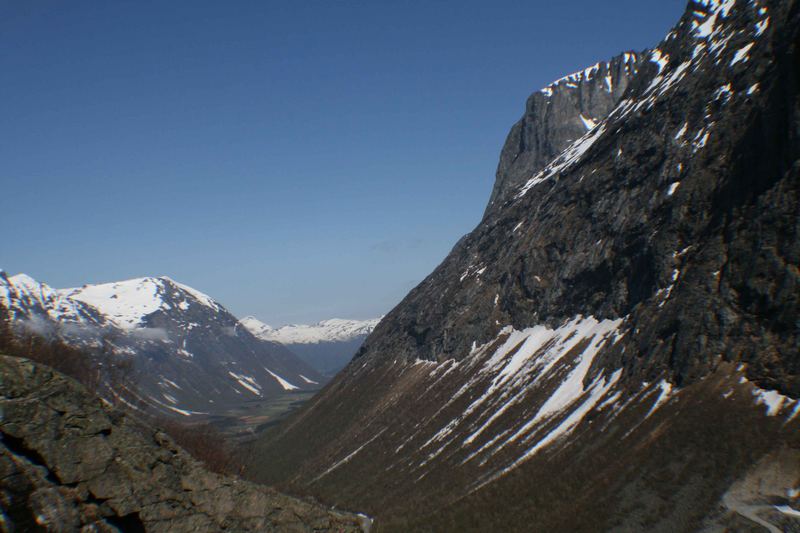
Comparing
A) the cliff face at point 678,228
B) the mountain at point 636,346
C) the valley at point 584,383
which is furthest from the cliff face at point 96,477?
the cliff face at point 678,228

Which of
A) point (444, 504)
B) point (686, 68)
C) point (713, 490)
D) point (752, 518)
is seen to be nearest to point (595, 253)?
point (686, 68)

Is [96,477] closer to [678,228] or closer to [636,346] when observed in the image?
[636,346]

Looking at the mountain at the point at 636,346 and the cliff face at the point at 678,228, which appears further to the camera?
the cliff face at the point at 678,228

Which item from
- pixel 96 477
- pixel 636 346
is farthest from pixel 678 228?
pixel 96 477

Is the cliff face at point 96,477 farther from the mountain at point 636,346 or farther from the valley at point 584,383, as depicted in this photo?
the mountain at point 636,346

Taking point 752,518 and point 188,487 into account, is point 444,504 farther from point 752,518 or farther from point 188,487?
point 188,487

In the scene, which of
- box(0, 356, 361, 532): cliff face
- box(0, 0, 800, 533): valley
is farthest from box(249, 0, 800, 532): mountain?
box(0, 356, 361, 532): cliff face
